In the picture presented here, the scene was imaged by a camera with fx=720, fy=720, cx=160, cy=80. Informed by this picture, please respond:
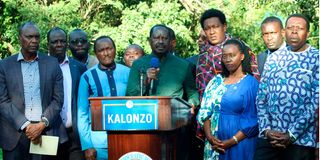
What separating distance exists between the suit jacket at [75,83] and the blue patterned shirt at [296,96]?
2225 millimetres

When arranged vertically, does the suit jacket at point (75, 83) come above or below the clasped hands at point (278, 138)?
Answer: above

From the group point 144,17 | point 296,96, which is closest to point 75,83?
point 296,96

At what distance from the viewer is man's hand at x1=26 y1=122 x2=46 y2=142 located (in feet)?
23.8

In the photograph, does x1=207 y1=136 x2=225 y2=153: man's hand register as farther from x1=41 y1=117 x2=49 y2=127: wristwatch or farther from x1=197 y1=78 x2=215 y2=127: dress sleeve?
x1=41 y1=117 x2=49 y2=127: wristwatch

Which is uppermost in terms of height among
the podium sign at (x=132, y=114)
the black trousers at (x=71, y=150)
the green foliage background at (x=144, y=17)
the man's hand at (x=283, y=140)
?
the green foliage background at (x=144, y=17)

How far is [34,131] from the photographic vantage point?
7.26 metres

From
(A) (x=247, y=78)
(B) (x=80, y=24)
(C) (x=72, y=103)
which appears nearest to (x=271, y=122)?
(A) (x=247, y=78)

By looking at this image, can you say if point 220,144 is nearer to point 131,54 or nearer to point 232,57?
point 232,57

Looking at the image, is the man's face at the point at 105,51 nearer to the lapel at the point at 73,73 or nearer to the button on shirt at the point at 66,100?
the lapel at the point at 73,73

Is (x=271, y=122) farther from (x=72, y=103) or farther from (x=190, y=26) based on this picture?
(x=190, y=26)

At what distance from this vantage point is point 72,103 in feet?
25.6

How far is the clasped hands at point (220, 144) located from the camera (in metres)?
6.73

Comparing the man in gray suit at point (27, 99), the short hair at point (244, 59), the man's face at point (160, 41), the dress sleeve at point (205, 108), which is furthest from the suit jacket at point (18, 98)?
the short hair at point (244, 59)

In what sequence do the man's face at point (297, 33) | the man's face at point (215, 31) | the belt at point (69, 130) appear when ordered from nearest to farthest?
the man's face at point (297, 33)
the man's face at point (215, 31)
the belt at point (69, 130)
